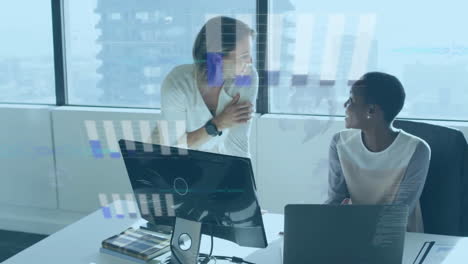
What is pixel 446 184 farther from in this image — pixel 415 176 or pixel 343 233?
pixel 343 233

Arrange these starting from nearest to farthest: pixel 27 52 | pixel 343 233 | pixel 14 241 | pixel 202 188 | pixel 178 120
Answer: pixel 343 233 → pixel 202 188 → pixel 178 120 → pixel 14 241 → pixel 27 52

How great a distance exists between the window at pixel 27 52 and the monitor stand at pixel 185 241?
221 cm

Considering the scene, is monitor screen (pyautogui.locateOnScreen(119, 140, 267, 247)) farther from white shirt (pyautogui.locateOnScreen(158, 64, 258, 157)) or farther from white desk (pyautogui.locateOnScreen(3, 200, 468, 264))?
white shirt (pyautogui.locateOnScreen(158, 64, 258, 157))

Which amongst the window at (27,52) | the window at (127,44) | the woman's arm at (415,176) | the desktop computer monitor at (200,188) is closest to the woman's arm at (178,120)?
the desktop computer monitor at (200,188)

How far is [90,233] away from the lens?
1.58m

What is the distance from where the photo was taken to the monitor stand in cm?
131

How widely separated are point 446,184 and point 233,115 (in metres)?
0.85

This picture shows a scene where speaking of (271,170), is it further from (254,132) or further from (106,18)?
(106,18)

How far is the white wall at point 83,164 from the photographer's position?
2.69 m

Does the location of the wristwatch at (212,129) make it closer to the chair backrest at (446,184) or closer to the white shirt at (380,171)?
the white shirt at (380,171)

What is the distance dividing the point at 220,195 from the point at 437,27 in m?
1.83

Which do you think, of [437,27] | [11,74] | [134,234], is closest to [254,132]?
[437,27]

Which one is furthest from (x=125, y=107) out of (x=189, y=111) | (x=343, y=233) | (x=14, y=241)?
(x=343, y=233)

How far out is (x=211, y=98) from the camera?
6.70ft
